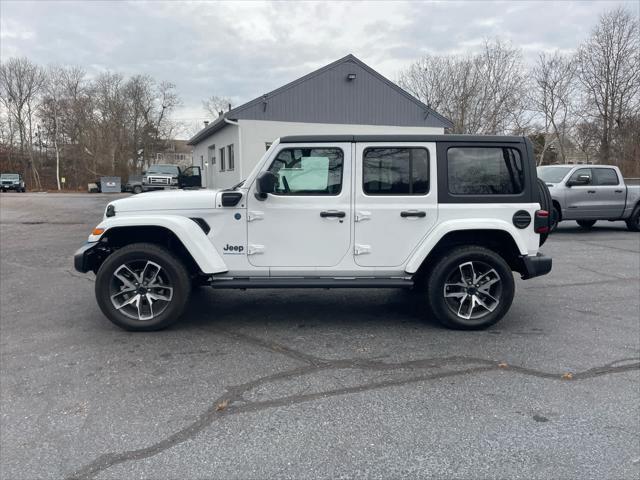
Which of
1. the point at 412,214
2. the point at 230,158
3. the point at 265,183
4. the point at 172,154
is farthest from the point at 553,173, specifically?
the point at 172,154

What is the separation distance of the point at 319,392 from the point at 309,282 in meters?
1.40

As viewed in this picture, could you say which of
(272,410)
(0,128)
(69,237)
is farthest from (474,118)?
(0,128)

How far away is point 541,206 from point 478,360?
1.80m

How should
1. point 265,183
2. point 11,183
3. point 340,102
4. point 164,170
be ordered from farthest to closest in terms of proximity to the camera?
point 11,183 → point 164,170 → point 340,102 → point 265,183

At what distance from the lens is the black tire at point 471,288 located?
15.4 feet

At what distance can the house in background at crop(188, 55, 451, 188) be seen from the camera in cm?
2016

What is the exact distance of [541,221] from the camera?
470 centimetres

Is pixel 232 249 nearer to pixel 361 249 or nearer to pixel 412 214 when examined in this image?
pixel 361 249

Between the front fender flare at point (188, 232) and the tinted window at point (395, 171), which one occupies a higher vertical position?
the tinted window at point (395, 171)

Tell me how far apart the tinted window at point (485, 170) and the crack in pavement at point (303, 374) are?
173cm

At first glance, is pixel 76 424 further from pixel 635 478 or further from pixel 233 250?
pixel 635 478

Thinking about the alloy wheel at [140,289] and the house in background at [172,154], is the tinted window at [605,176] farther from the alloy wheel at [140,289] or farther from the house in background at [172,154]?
the house in background at [172,154]

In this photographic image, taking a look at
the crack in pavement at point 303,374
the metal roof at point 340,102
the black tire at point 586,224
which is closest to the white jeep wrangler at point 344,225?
the crack in pavement at point 303,374

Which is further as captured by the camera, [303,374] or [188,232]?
[188,232]
